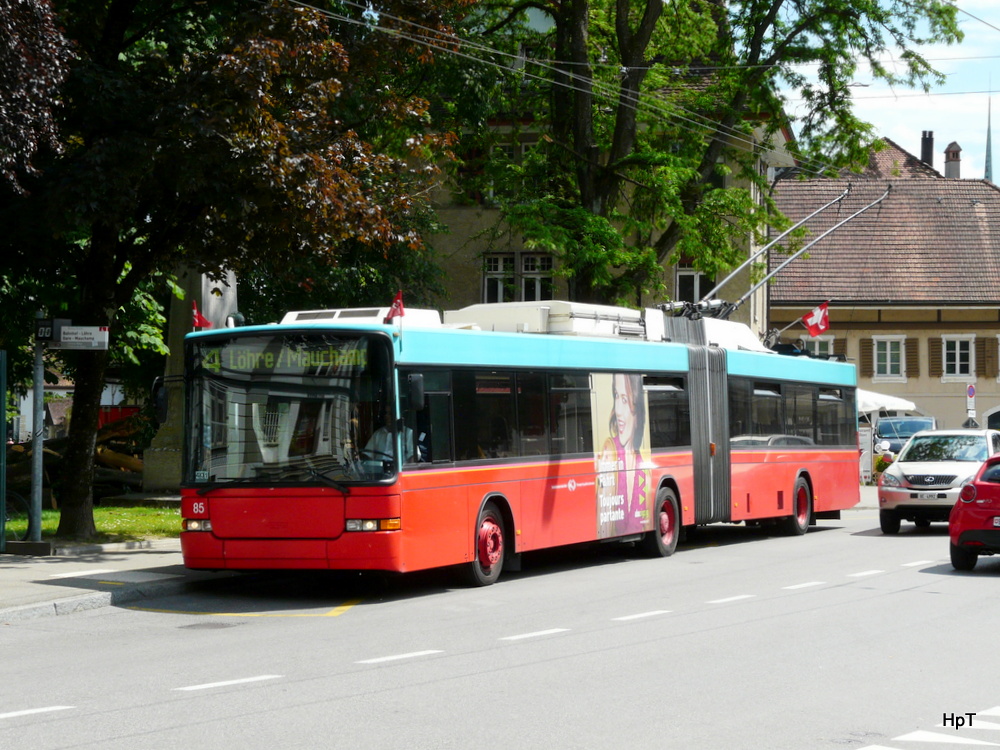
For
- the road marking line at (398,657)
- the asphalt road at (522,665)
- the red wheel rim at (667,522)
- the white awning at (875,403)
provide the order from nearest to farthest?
1. the asphalt road at (522,665)
2. the road marking line at (398,657)
3. the red wheel rim at (667,522)
4. the white awning at (875,403)

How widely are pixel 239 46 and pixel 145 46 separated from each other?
8.77 metres

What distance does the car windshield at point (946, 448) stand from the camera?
24469 mm

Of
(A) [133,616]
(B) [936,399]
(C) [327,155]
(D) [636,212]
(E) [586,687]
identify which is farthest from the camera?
(B) [936,399]

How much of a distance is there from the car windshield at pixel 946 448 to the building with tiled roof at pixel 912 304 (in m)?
33.2

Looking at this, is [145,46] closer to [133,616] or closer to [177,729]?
[133,616]

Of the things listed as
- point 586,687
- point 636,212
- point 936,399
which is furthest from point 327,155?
point 936,399

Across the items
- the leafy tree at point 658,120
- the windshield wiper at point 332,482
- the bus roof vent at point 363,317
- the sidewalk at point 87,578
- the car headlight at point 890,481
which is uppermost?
the leafy tree at point 658,120

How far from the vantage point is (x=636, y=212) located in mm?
31109

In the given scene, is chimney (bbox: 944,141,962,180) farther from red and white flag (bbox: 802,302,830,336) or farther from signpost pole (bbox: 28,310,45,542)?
signpost pole (bbox: 28,310,45,542)

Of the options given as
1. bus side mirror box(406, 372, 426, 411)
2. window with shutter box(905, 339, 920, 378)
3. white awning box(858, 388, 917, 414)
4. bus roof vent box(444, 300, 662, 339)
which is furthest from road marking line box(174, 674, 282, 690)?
window with shutter box(905, 339, 920, 378)

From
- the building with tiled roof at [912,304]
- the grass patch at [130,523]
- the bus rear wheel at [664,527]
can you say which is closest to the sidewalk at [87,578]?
the grass patch at [130,523]

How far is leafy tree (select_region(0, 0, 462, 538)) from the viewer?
16.2m

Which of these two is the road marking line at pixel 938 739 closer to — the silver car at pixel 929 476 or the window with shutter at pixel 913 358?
the silver car at pixel 929 476

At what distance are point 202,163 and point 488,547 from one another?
5.41 metres
